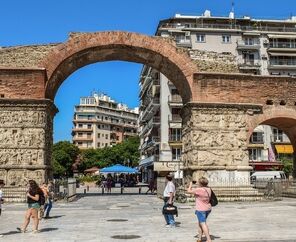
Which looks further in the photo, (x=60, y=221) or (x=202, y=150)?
(x=202, y=150)

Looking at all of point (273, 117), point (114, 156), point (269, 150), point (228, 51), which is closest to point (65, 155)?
point (114, 156)

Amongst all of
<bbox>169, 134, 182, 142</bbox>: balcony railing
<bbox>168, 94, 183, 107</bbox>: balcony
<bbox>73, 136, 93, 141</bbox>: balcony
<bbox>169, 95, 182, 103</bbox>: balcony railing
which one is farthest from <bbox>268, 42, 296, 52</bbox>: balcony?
<bbox>73, 136, 93, 141</bbox>: balcony

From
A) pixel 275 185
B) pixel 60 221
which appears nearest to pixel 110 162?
pixel 275 185

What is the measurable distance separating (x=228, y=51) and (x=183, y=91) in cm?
3462

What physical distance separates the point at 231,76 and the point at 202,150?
3889 millimetres

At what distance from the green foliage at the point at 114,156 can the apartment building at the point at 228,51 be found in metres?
19.7

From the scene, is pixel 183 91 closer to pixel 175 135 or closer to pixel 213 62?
pixel 213 62

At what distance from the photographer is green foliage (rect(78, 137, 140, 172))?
265 ft

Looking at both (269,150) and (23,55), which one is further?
(269,150)

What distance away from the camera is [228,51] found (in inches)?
2216

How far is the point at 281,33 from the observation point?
58.8 m

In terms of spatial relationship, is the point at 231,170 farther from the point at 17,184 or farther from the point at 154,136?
the point at 154,136

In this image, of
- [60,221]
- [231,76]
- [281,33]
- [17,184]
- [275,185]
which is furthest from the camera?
[281,33]

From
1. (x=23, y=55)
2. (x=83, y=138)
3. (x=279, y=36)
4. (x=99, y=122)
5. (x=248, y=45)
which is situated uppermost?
(x=279, y=36)
